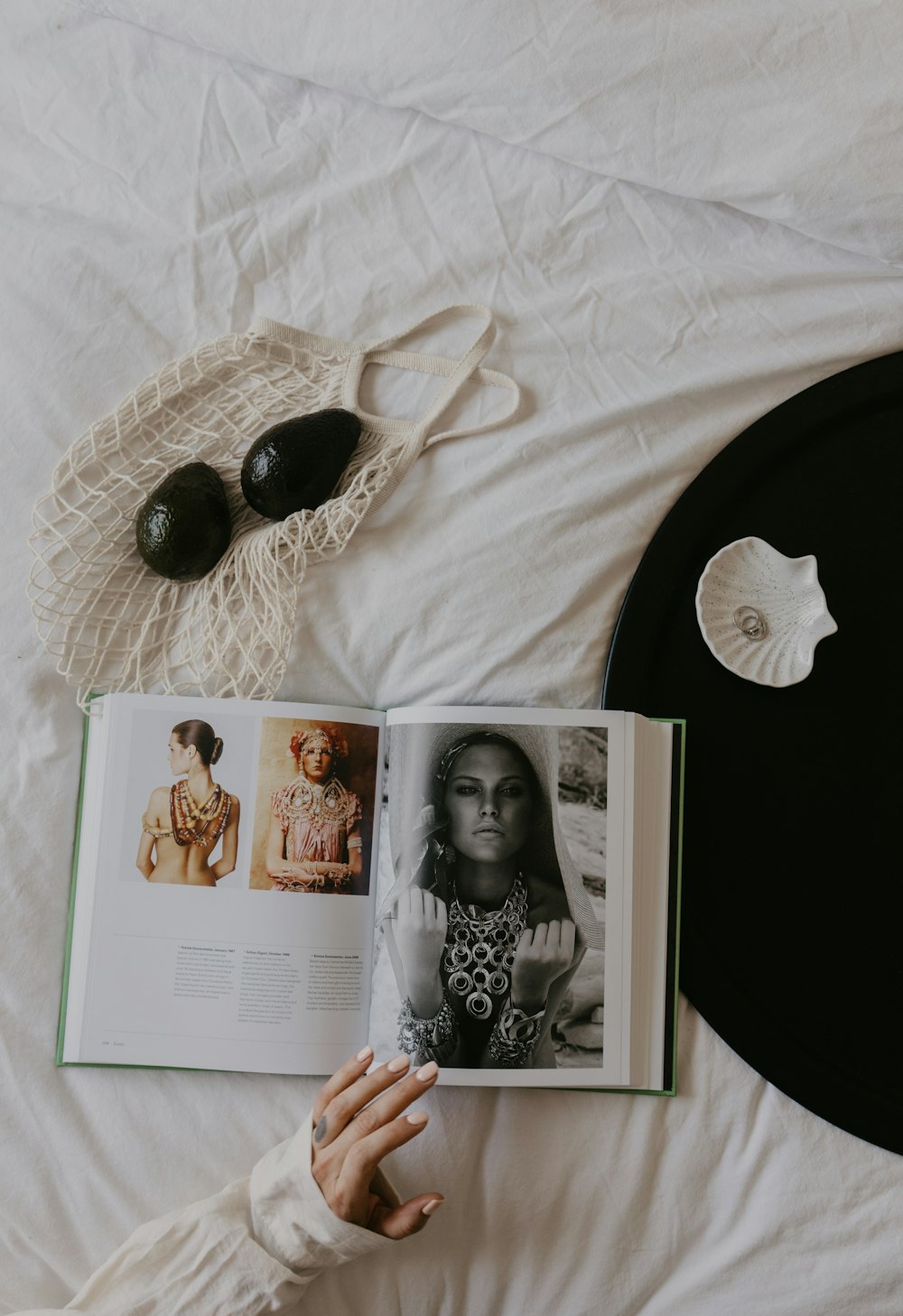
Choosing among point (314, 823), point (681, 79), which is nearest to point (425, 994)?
point (314, 823)

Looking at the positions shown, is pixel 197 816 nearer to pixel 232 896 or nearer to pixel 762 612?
pixel 232 896

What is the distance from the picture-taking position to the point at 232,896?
2.23 ft

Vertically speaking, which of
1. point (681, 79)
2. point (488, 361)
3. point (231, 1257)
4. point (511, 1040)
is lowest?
point (231, 1257)

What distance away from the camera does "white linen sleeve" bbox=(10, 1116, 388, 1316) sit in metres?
0.63

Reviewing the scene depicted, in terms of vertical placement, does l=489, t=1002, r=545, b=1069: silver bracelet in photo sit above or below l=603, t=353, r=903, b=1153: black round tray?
below

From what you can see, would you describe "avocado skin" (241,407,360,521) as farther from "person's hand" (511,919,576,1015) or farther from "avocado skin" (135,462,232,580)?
"person's hand" (511,919,576,1015)

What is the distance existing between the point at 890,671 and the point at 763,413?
201 millimetres

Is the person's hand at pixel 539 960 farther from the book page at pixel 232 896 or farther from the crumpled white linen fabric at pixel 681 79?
the crumpled white linen fabric at pixel 681 79

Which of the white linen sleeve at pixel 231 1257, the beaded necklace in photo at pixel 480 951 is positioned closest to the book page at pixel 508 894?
the beaded necklace in photo at pixel 480 951

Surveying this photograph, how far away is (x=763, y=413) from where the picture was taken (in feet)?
2.41

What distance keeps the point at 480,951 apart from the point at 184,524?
34 centimetres

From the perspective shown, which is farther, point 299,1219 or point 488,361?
point 488,361

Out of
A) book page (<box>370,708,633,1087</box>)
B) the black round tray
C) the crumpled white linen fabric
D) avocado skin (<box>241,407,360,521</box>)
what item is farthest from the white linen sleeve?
the crumpled white linen fabric

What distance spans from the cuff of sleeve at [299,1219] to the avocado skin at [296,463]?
1.32 ft
